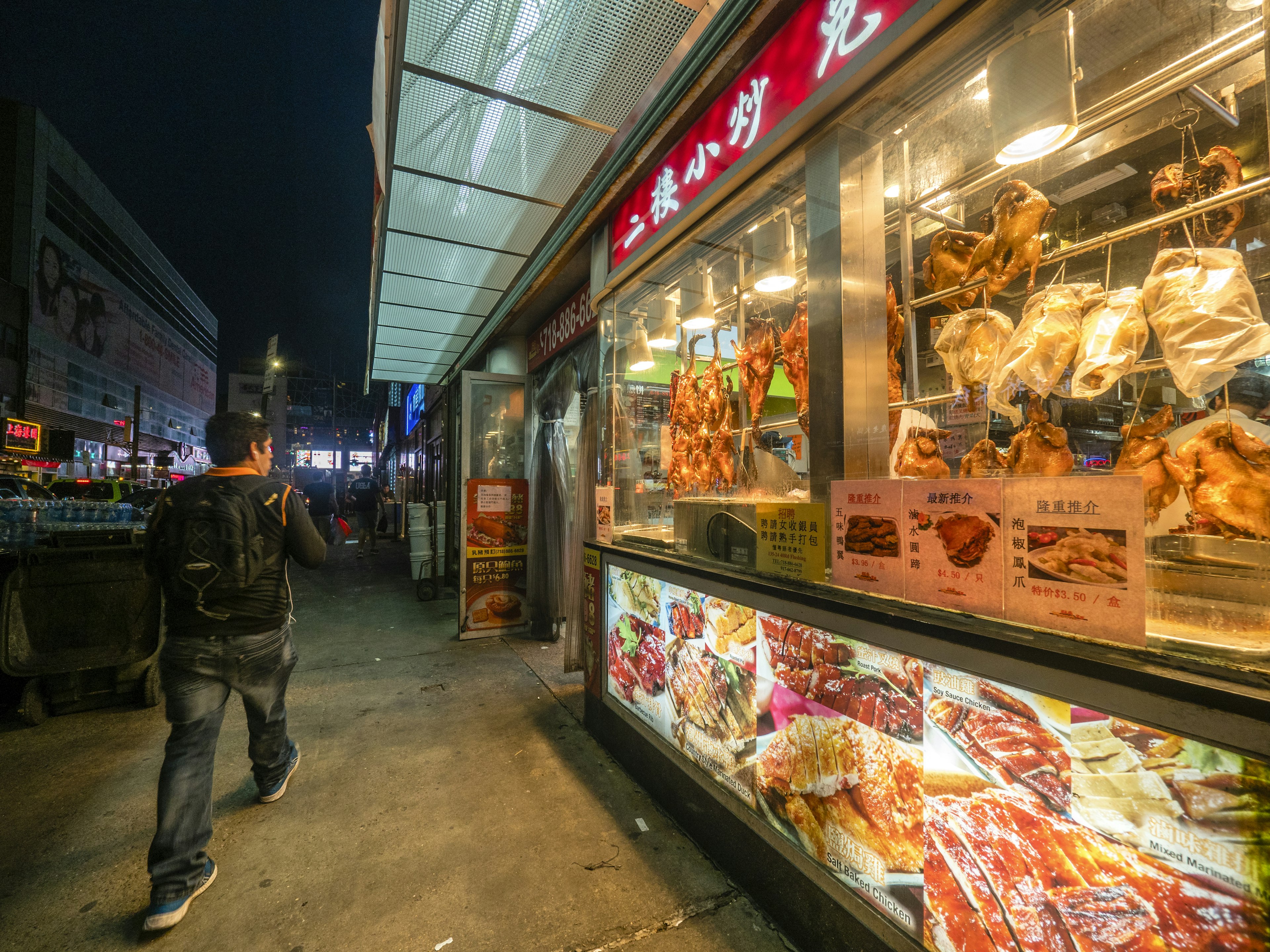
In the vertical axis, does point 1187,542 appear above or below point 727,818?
above

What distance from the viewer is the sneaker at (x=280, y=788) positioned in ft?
9.14

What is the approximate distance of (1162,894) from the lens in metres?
1.06

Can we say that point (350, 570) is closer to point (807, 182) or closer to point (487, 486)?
point (487, 486)

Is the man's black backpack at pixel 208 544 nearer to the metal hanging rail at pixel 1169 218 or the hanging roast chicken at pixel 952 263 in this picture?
the hanging roast chicken at pixel 952 263

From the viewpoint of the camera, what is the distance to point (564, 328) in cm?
570

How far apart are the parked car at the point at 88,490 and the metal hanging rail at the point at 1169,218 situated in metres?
12.0

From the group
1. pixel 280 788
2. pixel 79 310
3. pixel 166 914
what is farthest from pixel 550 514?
pixel 79 310

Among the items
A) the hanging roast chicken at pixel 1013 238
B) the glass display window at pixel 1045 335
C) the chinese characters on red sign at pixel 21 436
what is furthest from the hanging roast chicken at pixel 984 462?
the chinese characters on red sign at pixel 21 436

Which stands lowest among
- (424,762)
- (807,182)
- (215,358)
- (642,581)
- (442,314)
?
(424,762)

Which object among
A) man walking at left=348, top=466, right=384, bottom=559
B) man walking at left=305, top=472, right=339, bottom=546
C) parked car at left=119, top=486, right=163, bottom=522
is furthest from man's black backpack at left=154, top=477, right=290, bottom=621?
man walking at left=348, top=466, right=384, bottom=559

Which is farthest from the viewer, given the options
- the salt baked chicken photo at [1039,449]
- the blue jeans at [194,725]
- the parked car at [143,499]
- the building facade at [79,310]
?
the building facade at [79,310]

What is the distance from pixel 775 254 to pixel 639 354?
1301 millimetres

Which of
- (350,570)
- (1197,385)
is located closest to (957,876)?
(1197,385)

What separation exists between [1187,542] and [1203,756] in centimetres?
60
